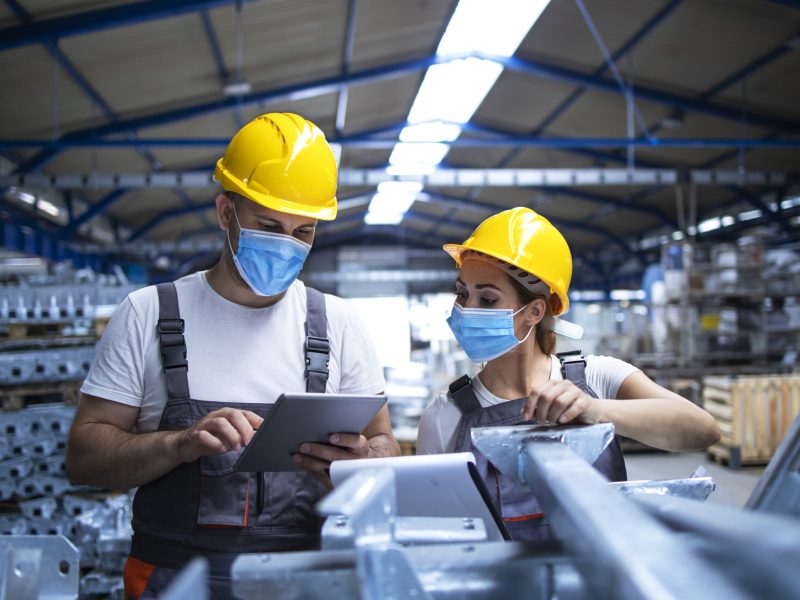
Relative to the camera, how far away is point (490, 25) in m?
9.16

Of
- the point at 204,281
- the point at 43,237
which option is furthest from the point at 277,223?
the point at 43,237

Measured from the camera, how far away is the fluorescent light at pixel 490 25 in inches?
331

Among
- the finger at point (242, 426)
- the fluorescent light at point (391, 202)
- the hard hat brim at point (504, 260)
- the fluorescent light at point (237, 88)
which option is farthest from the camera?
the fluorescent light at point (391, 202)

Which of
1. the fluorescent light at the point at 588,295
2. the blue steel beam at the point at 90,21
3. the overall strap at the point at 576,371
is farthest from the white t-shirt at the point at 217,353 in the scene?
the fluorescent light at the point at 588,295

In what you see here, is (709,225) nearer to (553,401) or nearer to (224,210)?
(224,210)

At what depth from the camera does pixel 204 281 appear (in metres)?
2.13

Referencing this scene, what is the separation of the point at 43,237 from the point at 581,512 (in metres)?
13.0

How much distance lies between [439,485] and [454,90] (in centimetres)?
1133

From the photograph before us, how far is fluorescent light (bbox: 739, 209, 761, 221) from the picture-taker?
14.3 m

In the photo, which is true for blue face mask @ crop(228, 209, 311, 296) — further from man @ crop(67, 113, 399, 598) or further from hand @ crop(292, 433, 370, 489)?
hand @ crop(292, 433, 370, 489)

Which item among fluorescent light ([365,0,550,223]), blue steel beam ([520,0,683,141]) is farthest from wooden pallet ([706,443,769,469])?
fluorescent light ([365,0,550,223])

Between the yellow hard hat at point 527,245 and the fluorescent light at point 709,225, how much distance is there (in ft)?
49.6

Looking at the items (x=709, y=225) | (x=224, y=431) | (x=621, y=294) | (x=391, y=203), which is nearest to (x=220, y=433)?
(x=224, y=431)

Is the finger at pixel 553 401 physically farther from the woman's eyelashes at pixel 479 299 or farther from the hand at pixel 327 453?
the woman's eyelashes at pixel 479 299
